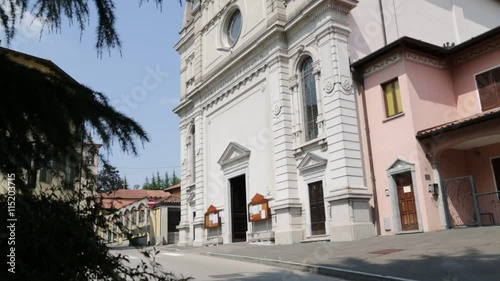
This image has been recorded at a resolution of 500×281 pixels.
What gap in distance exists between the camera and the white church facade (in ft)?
55.3

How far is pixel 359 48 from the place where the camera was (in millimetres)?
18531

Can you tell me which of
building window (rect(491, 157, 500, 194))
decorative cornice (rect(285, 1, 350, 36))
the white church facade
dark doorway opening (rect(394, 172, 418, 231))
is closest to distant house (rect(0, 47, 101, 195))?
the white church facade

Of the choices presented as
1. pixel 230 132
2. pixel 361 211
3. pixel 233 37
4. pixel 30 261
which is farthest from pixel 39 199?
pixel 233 37

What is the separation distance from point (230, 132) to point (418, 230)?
38.4 ft

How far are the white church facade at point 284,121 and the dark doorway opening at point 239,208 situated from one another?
5cm

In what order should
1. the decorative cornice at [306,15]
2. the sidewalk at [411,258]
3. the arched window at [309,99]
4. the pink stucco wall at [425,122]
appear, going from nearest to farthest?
the sidewalk at [411,258], the pink stucco wall at [425,122], the decorative cornice at [306,15], the arched window at [309,99]

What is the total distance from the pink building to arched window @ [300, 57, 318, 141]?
79.6 inches

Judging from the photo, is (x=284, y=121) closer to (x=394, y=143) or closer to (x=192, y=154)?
(x=394, y=143)

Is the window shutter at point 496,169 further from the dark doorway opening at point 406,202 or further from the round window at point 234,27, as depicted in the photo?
the round window at point 234,27

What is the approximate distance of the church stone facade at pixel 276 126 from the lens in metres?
16.8

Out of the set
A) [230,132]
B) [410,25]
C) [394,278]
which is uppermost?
→ [410,25]

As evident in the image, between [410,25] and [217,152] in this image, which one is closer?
[410,25]

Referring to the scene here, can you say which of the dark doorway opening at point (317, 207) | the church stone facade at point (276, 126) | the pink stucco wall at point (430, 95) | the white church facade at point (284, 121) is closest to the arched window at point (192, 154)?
the church stone facade at point (276, 126)

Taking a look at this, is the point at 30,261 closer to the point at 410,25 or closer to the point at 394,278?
the point at 394,278
